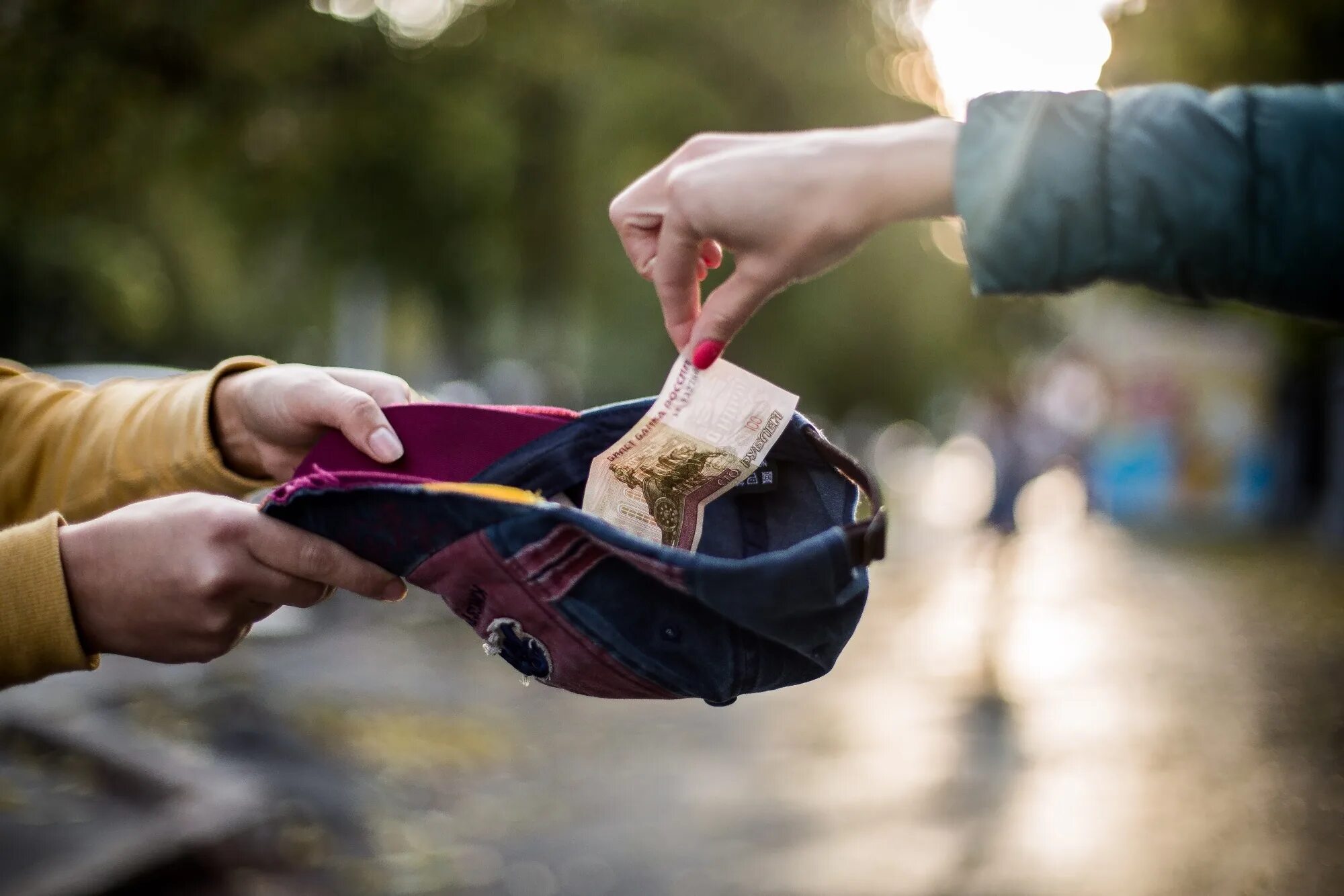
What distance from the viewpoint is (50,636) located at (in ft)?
5.65

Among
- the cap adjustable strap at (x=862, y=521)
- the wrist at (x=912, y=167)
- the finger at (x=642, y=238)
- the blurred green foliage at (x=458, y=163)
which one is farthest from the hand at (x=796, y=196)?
the blurred green foliage at (x=458, y=163)

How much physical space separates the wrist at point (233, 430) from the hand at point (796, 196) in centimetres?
84

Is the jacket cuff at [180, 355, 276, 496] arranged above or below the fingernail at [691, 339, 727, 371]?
below

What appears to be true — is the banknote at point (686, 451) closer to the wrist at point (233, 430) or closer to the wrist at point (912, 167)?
the wrist at point (912, 167)

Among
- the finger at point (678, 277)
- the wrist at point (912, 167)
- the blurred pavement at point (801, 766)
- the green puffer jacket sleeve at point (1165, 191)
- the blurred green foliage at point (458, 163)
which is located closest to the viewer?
the green puffer jacket sleeve at point (1165, 191)

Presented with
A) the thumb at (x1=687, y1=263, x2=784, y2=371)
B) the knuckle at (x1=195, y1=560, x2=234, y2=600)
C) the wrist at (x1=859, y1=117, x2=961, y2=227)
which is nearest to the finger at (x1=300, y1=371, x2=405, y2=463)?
the knuckle at (x1=195, y1=560, x2=234, y2=600)

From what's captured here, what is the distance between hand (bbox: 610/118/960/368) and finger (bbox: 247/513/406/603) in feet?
2.06

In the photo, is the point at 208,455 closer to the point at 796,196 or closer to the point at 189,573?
the point at 189,573

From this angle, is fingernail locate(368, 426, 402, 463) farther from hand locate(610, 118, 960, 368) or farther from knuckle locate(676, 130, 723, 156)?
knuckle locate(676, 130, 723, 156)

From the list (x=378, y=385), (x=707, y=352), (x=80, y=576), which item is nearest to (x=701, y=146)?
(x=707, y=352)

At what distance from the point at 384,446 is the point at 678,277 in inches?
20.1

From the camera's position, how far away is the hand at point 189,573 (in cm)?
167

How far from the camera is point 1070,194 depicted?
153cm

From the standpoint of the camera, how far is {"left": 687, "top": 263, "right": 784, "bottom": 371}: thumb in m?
1.71
